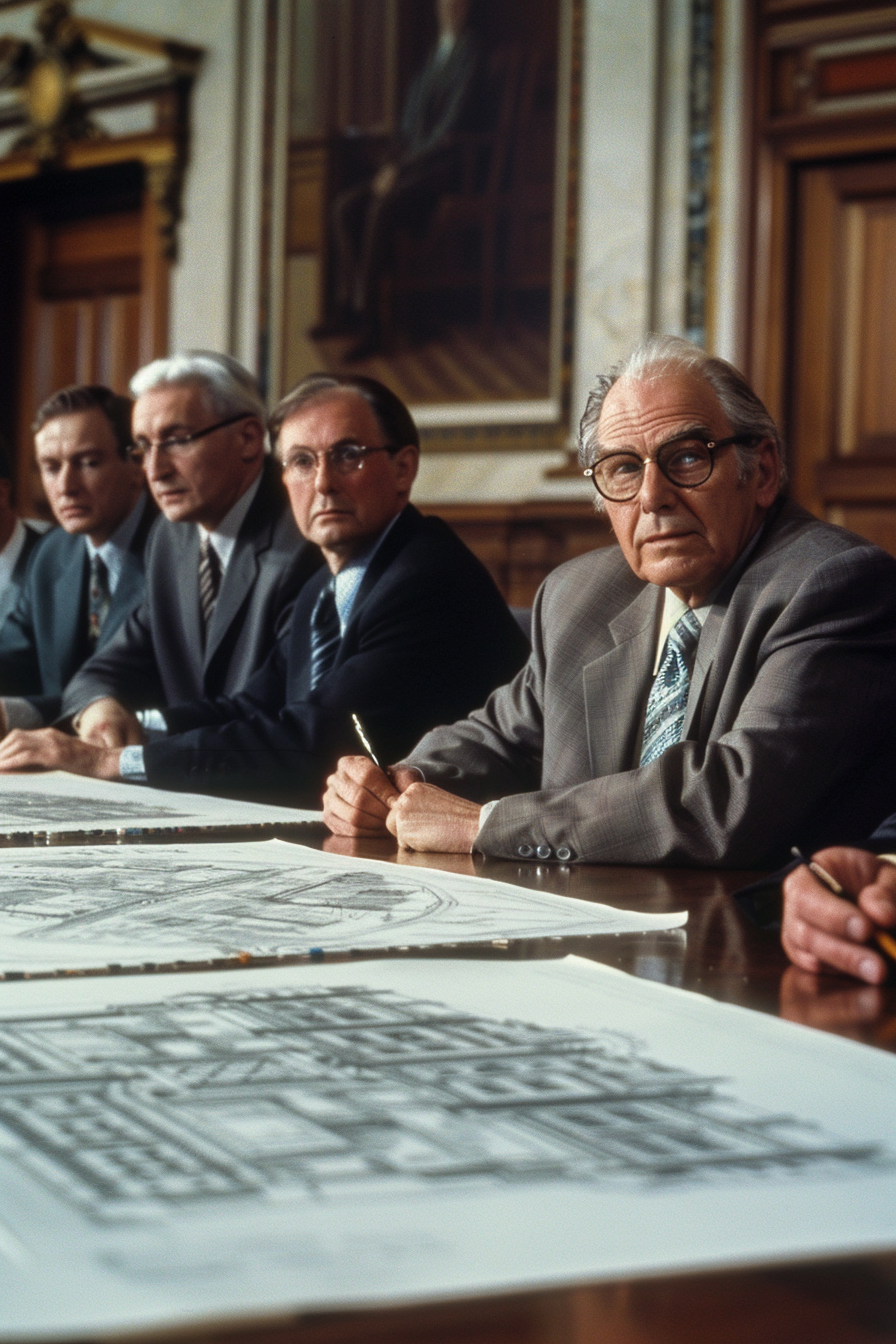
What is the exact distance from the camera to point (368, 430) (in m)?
3.52

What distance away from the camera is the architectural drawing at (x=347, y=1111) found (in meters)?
0.78

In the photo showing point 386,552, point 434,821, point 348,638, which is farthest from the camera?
point 386,552

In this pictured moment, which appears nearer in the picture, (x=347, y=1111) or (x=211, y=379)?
(x=347, y=1111)

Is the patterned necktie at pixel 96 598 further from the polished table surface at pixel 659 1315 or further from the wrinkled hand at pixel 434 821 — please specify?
the polished table surface at pixel 659 1315

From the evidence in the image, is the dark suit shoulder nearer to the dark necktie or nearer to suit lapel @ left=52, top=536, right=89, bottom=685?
suit lapel @ left=52, top=536, right=89, bottom=685

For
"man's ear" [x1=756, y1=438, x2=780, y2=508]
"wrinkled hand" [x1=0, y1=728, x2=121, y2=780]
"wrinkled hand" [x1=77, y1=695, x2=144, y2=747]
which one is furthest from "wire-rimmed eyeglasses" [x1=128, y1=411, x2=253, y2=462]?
"man's ear" [x1=756, y1=438, x2=780, y2=508]

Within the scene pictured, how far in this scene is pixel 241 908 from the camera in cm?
155

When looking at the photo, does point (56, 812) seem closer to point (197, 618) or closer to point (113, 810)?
point (113, 810)

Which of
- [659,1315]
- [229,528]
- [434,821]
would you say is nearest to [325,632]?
[229,528]

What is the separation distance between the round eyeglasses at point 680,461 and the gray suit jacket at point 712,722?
138mm

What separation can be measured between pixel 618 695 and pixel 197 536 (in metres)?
1.91

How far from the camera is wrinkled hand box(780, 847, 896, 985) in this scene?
51.3 inches

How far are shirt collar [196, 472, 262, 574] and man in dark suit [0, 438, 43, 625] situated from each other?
99cm

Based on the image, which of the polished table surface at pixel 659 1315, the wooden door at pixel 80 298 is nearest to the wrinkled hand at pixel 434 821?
the polished table surface at pixel 659 1315
